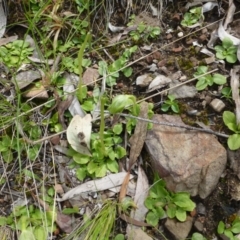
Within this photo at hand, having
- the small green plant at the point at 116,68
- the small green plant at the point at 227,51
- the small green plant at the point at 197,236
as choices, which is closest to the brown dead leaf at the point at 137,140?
the small green plant at the point at 116,68

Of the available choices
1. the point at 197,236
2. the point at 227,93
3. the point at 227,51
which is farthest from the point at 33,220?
the point at 227,51

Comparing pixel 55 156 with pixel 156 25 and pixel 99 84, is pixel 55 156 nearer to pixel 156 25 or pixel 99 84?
pixel 99 84

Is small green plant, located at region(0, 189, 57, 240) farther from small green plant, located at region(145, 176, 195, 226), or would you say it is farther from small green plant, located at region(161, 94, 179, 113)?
small green plant, located at region(161, 94, 179, 113)

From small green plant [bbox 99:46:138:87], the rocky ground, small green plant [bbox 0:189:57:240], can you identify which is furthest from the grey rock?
small green plant [bbox 0:189:57:240]

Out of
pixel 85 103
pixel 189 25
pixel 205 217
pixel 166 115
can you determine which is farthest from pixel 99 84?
pixel 205 217

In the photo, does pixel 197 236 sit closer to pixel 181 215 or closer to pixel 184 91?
pixel 181 215

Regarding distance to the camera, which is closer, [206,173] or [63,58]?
[206,173]
